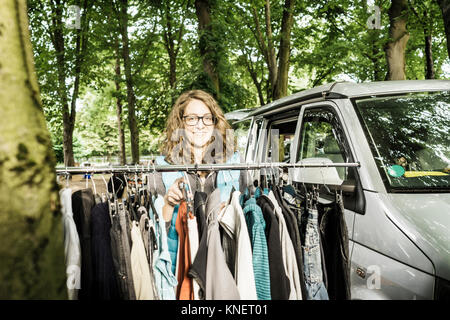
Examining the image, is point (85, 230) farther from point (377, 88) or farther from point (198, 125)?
point (377, 88)

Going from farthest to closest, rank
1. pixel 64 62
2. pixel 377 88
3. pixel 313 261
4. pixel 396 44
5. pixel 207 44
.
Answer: pixel 64 62, pixel 396 44, pixel 207 44, pixel 377 88, pixel 313 261

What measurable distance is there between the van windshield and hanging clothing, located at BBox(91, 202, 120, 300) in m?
1.88

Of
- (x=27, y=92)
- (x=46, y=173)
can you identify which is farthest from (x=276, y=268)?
(x=27, y=92)

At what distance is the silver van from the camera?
1.67 metres

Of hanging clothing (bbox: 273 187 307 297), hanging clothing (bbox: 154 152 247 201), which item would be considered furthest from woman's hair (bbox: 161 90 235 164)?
hanging clothing (bbox: 273 187 307 297)

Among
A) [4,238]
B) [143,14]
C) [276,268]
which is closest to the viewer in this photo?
[4,238]

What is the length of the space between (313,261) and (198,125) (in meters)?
1.50

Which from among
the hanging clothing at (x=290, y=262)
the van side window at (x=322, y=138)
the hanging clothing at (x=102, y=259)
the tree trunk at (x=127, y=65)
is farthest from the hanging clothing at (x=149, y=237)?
the tree trunk at (x=127, y=65)

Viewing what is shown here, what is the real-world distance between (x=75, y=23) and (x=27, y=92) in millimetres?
12716

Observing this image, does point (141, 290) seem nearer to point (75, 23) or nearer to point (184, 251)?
point (184, 251)

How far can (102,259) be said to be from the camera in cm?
134

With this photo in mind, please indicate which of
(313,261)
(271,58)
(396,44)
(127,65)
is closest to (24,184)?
(313,261)

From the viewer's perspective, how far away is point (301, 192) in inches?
102

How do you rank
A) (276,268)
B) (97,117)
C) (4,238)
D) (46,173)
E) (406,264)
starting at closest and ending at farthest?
(4,238) → (46,173) → (276,268) → (406,264) → (97,117)
